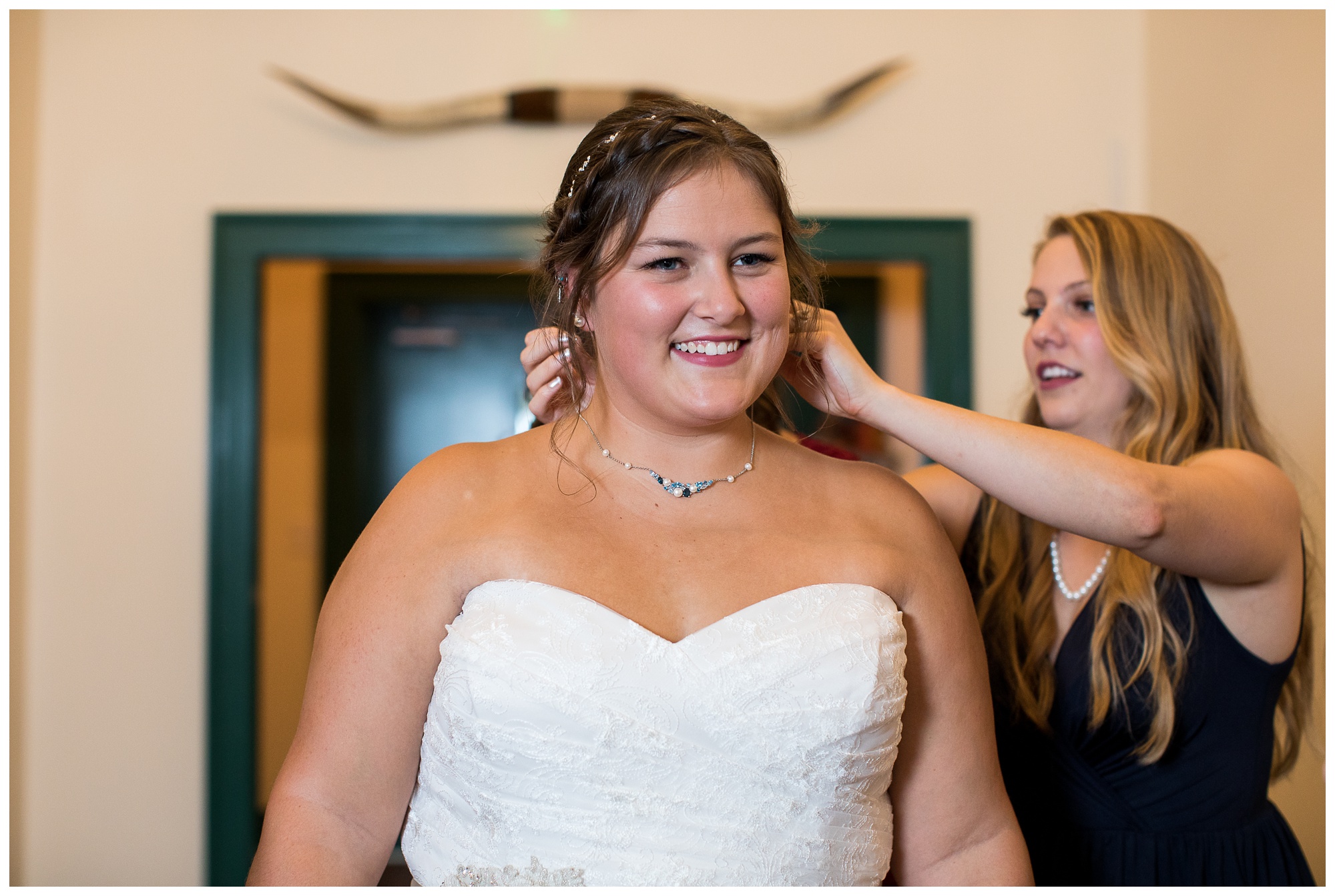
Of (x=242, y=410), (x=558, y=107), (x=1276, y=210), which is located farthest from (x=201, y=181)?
(x=1276, y=210)

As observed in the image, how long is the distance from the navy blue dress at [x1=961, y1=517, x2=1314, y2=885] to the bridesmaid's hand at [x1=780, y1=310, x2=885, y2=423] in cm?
64

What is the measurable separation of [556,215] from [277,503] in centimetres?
251

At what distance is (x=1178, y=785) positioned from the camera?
172 centimetres

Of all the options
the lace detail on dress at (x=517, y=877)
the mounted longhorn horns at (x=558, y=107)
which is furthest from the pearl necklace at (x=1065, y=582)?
the mounted longhorn horns at (x=558, y=107)

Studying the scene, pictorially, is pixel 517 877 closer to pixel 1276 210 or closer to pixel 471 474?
pixel 471 474

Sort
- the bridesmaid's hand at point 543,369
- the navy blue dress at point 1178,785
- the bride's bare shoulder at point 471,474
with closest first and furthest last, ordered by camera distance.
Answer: the bride's bare shoulder at point 471,474 → the bridesmaid's hand at point 543,369 → the navy blue dress at point 1178,785

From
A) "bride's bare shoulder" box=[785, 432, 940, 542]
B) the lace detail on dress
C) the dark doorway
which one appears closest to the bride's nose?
"bride's bare shoulder" box=[785, 432, 940, 542]

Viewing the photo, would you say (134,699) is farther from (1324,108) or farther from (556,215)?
(1324,108)

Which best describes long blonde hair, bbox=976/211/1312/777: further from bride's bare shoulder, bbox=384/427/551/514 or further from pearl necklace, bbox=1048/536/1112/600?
bride's bare shoulder, bbox=384/427/551/514

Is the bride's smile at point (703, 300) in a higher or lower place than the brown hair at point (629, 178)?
lower

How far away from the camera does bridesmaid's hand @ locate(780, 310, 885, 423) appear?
Result: 4.83ft

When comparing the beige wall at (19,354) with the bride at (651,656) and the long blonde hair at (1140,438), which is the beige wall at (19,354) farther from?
the long blonde hair at (1140,438)

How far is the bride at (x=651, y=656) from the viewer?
4.21 ft

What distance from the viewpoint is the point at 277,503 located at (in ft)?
11.8
